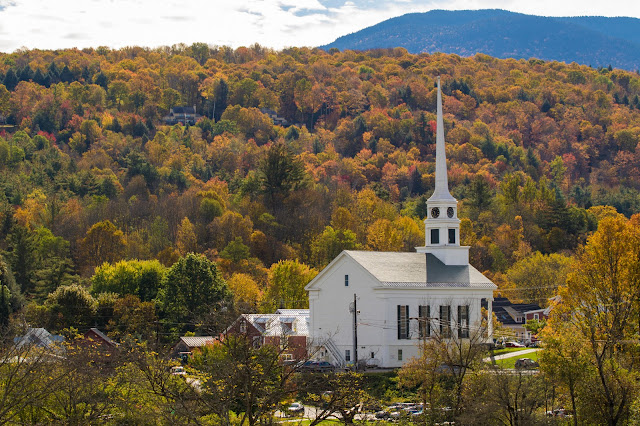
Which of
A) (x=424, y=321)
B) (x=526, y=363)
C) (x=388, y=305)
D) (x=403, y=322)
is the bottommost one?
(x=526, y=363)

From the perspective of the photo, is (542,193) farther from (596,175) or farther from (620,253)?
(620,253)

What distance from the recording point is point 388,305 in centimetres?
6994

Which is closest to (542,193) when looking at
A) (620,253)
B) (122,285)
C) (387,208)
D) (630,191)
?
(387,208)

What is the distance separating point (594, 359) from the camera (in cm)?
4806

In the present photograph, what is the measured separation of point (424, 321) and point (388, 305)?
2.49 meters

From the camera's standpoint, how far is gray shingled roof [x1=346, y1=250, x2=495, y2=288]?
7094cm

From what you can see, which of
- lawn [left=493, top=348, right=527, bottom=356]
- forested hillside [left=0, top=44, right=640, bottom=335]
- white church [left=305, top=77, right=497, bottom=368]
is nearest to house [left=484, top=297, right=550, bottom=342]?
forested hillside [left=0, top=44, right=640, bottom=335]

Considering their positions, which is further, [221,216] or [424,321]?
[221,216]

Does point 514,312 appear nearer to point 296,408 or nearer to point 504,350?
point 504,350

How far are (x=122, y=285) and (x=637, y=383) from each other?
168 feet

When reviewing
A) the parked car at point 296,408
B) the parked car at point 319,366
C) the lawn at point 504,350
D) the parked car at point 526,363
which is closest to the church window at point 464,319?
the lawn at point 504,350

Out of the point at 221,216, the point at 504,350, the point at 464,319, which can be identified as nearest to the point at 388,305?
the point at 464,319

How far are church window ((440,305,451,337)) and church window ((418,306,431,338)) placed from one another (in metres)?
0.86

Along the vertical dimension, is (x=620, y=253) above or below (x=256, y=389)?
above
